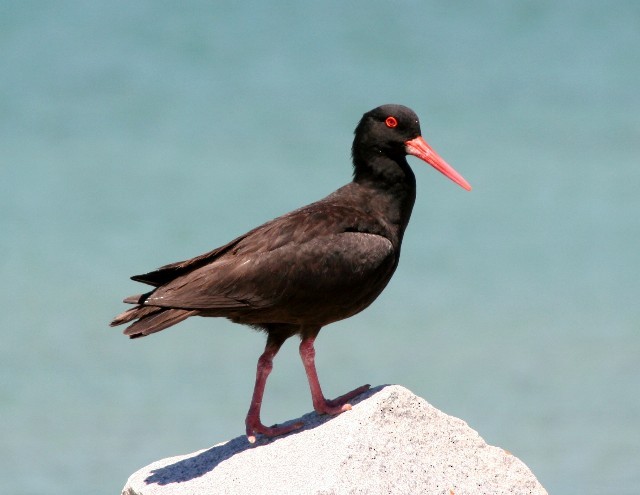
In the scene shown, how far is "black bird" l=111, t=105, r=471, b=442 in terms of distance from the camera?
950 cm

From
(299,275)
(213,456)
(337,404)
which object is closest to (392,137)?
(299,275)

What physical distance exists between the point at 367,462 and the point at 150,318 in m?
2.36

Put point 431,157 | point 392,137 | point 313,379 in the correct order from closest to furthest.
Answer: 1. point 313,379
2. point 392,137
3. point 431,157

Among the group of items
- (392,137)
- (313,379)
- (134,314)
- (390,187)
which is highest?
(392,137)

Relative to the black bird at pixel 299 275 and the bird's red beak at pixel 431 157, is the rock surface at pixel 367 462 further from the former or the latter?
the bird's red beak at pixel 431 157

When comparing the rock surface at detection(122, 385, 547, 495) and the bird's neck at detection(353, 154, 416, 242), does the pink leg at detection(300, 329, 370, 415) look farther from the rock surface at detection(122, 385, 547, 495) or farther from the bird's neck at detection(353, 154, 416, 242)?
the bird's neck at detection(353, 154, 416, 242)

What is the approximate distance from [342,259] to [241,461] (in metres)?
2.13

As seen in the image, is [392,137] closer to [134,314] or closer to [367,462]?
[134,314]

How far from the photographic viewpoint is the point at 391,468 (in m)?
9.03

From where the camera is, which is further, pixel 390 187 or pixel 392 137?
pixel 392 137

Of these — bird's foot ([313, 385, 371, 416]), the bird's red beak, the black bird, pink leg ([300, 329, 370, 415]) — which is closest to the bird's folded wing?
the black bird

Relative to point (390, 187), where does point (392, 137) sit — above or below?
above

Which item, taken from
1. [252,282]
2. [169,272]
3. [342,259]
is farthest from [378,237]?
[169,272]

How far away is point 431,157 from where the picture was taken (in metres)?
10.8
